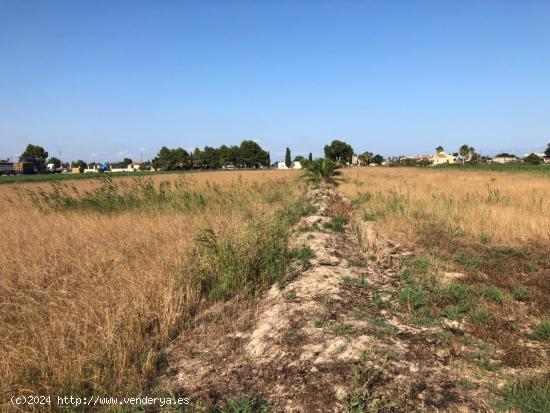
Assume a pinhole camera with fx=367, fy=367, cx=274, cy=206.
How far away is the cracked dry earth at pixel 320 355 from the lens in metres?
2.76

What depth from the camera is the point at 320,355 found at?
10.8 feet

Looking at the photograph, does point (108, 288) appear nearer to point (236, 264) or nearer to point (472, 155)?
point (236, 264)

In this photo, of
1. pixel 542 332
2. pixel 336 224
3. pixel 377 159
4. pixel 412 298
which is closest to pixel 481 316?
pixel 542 332

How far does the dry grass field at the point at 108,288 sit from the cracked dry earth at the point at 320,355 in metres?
0.40

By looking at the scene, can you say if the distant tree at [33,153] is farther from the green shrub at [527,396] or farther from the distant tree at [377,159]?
the green shrub at [527,396]

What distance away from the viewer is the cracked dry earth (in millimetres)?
2760

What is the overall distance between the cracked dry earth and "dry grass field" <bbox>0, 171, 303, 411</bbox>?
1.30 feet

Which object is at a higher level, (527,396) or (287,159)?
(287,159)

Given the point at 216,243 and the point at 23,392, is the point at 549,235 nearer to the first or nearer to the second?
the point at 216,243

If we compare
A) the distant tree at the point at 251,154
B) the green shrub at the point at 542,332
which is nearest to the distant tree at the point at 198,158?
the distant tree at the point at 251,154

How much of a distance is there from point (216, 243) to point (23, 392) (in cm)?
321

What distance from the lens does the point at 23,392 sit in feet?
9.44

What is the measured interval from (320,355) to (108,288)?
306cm

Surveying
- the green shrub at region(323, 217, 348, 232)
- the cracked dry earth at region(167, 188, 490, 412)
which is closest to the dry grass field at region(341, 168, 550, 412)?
the cracked dry earth at region(167, 188, 490, 412)
